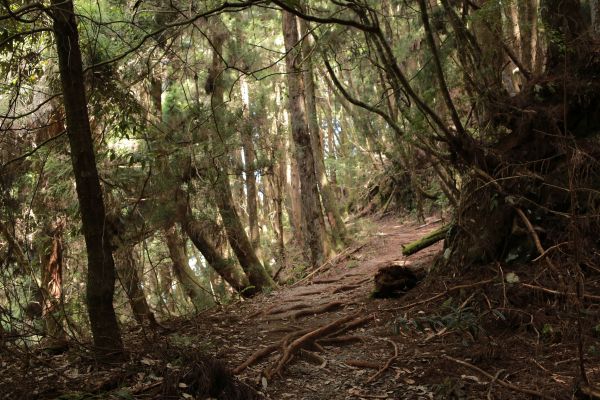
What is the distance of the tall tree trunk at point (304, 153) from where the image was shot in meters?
12.0

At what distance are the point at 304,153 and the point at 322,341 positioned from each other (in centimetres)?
663

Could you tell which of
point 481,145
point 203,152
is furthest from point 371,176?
point 481,145

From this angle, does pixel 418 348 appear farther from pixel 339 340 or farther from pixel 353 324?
pixel 353 324

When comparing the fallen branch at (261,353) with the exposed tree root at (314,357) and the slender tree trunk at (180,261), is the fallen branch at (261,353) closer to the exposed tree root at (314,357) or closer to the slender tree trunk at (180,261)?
the exposed tree root at (314,357)

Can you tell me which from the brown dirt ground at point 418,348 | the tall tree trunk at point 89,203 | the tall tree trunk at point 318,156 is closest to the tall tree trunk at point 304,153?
the tall tree trunk at point 318,156

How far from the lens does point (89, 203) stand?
4.80 m

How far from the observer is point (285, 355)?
5.43m

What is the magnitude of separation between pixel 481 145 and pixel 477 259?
1.49 metres

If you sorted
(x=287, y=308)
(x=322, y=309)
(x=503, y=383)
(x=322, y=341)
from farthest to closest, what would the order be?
(x=287, y=308) < (x=322, y=309) < (x=322, y=341) < (x=503, y=383)

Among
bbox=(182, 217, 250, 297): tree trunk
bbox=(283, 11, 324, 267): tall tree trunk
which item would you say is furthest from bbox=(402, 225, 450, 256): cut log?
bbox=(182, 217, 250, 297): tree trunk

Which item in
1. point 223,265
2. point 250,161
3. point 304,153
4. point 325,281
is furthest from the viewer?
point 250,161

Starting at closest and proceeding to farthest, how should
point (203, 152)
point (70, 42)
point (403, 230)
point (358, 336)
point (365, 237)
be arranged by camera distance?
point (70, 42) < point (358, 336) < point (203, 152) < point (365, 237) < point (403, 230)

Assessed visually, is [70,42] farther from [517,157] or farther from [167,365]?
[517,157]

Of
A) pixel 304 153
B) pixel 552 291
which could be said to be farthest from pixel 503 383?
pixel 304 153
